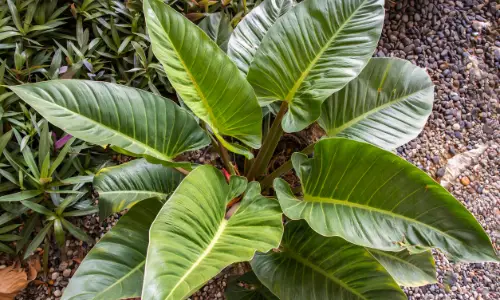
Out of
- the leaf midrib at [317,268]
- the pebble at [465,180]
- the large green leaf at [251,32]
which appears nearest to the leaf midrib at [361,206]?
the leaf midrib at [317,268]

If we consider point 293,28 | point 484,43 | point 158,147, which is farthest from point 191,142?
point 484,43

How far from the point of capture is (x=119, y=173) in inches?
45.6

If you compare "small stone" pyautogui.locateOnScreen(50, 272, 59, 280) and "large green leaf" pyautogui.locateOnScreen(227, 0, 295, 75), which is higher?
"large green leaf" pyautogui.locateOnScreen(227, 0, 295, 75)

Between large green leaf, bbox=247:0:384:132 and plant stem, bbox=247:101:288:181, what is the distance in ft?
0.33

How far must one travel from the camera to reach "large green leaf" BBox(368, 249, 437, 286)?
1127mm

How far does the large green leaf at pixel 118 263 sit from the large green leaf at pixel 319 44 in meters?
0.42

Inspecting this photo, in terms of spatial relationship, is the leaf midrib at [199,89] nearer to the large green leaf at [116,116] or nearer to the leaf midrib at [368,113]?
the large green leaf at [116,116]

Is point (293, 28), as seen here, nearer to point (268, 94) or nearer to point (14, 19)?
point (268, 94)

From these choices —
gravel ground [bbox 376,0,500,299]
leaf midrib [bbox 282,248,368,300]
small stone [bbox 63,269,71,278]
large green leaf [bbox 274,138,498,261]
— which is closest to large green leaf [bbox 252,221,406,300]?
leaf midrib [bbox 282,248,368,300]

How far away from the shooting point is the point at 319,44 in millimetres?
1128

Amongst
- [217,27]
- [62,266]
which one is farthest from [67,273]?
[217,27]

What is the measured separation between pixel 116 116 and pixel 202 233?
339mm

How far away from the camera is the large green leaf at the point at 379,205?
87 centimetres

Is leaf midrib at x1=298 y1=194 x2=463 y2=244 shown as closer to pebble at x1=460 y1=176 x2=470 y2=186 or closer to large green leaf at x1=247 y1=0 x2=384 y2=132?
large green leaf at x1=247 y1=0 x2=384 y2=132
